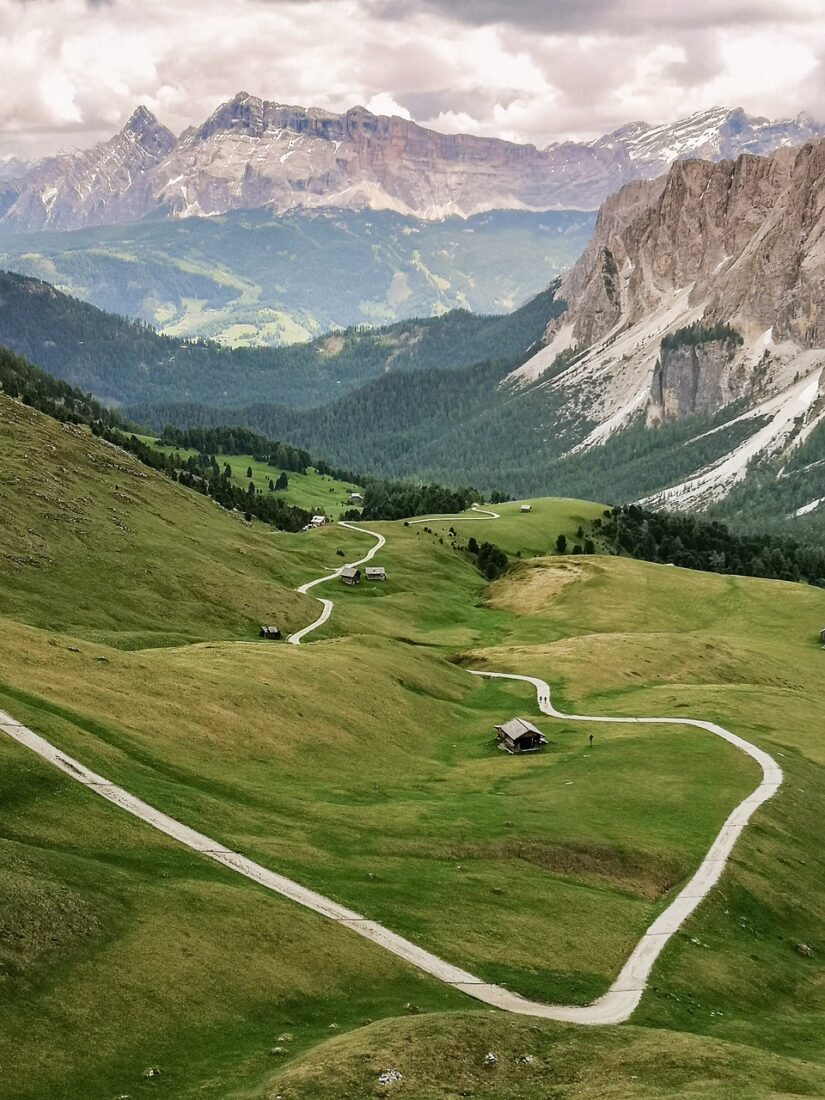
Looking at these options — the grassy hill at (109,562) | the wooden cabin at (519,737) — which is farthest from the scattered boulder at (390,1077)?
the grassy hill at (109,562)

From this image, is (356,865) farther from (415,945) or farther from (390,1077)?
(390,1077)

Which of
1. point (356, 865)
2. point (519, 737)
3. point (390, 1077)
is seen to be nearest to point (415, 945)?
point (356, 865)

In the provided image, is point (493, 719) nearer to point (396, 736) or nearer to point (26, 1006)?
point (396, 736)

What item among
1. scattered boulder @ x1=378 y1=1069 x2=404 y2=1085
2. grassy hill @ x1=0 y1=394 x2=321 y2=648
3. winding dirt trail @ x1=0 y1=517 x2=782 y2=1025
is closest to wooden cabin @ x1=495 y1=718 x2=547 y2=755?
winding dirt trail @ x1=0 y1=517 x2=782 y2=1025

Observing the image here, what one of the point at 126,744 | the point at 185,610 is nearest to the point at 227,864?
the point at 126,744

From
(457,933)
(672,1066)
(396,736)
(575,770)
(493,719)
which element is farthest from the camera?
(493,719)

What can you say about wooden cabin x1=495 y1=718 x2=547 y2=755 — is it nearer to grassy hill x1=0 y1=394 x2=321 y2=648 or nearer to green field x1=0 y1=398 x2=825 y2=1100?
green field x1=0 y1=398 x2=825 y2=1100
